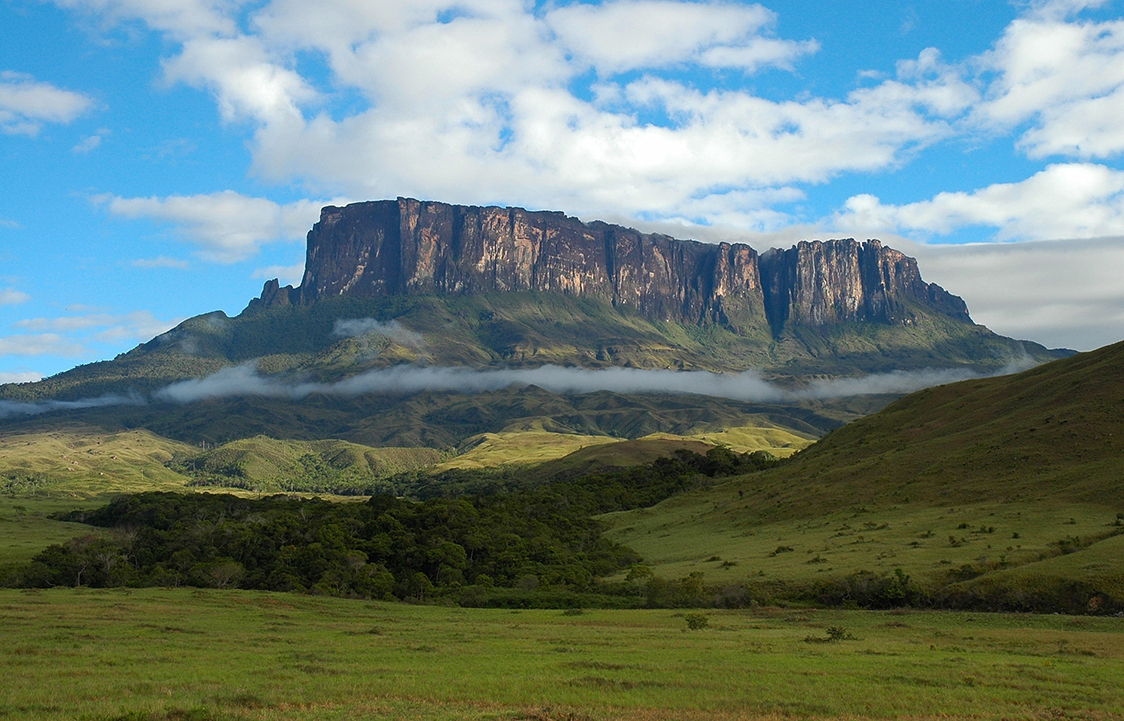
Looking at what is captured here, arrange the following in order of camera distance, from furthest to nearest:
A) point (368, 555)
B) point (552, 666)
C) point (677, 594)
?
1. point (368, 555)
2. point (677, 594)
3. point (552, 666)

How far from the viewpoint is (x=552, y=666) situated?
113 feet

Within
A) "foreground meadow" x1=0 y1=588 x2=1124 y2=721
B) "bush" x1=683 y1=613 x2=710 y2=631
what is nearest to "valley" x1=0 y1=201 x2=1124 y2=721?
"foreground meadow" x1=0 y1=588 x2=1124 y2=721

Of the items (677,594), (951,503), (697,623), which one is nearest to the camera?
(697,623)

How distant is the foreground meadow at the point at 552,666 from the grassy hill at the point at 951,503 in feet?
37.3

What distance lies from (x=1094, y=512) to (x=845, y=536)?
1985 centimetres

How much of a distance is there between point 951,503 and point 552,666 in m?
62.4

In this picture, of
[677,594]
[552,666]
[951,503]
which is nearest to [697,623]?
[677,594]

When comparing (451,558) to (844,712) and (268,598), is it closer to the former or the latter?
(268,598)

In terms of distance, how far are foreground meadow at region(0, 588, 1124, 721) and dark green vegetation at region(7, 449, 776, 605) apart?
89.2 ft

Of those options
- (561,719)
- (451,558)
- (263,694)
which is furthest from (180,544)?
(561,719)

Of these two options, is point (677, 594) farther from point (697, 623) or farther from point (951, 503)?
point (951, 503)

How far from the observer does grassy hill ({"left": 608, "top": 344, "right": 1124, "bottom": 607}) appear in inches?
2382

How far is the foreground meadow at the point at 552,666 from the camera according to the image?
2703 cm

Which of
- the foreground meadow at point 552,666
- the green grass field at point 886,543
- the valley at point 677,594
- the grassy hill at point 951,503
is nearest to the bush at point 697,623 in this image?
the valley at point 677,594
